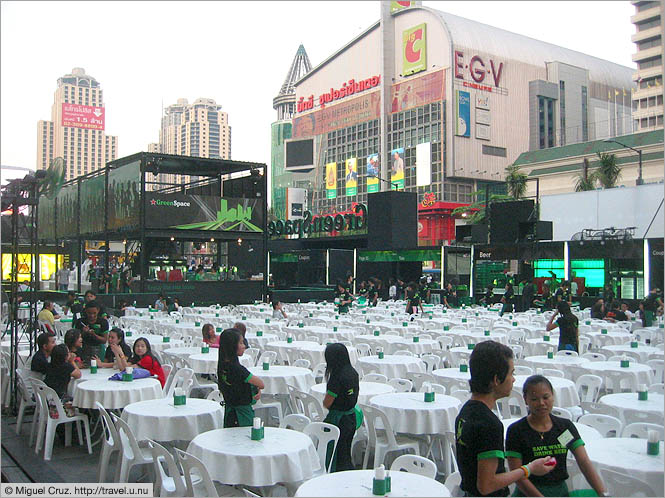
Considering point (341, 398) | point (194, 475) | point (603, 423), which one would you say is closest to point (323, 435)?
point (341, 398)

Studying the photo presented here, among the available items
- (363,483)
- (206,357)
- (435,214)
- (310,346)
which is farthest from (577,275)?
(435,214)

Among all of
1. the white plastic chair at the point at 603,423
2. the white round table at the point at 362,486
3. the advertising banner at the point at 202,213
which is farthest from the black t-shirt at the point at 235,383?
the advertising banner at the point at 202,213

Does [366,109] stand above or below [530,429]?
above

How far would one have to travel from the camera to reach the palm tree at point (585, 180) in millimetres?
49750

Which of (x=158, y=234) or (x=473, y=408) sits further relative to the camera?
(x=158, y=234)

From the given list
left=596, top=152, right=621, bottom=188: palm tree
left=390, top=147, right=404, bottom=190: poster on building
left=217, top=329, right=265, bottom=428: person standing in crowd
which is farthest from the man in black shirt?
left=390, top=147, right=404, bottom=190: poster on building

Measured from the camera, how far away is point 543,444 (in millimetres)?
3436

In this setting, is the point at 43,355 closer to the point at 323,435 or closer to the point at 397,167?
the point at 323,435

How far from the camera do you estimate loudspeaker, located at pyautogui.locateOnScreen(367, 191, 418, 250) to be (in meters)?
31.8

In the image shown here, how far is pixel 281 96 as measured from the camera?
186 metres

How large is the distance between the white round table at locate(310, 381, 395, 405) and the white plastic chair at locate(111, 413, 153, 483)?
6.79 ft

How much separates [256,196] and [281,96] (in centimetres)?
15677

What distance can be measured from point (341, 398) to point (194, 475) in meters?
1.40

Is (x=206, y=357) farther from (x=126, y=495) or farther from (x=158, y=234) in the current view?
(x=158, y=234)
